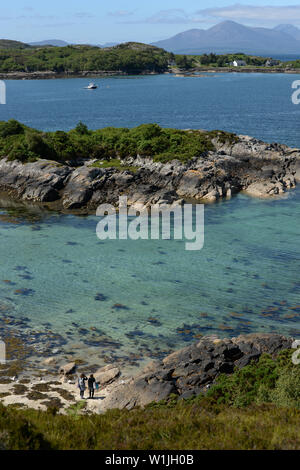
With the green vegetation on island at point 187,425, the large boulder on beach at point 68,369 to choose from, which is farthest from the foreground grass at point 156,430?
the large boulder on beach at point 68,369

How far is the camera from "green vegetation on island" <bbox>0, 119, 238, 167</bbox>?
6306 centimetres

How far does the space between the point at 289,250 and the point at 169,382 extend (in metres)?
22.2

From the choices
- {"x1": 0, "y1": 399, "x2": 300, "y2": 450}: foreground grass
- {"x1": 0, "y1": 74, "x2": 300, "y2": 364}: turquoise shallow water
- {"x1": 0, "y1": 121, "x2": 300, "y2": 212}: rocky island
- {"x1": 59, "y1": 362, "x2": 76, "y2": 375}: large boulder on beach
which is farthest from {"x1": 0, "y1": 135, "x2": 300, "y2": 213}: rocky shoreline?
{"x1": 0, "y1": 399, "x2": 300, "y2": 450}: foreground grass

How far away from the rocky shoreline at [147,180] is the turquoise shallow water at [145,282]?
3261 millimetres

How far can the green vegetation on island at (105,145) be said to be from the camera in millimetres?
63062

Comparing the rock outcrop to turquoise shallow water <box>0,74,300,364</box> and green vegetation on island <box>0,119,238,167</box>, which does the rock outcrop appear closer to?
turquoise shallow water <box>0,74,300,364</box>

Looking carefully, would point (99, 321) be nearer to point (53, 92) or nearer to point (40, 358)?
point (40, 358)

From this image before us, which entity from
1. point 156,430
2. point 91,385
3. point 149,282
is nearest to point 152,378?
point 91,385

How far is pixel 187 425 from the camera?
15812mm

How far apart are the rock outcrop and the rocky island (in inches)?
1135

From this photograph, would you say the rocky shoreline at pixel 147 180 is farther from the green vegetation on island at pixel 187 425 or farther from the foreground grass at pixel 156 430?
the foreground grass at pixel 156 430

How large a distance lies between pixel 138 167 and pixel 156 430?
49738mm

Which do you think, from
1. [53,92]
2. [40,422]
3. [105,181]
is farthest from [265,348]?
[53,92]
